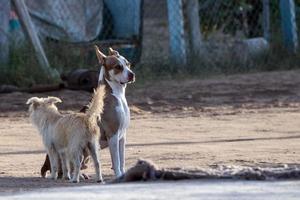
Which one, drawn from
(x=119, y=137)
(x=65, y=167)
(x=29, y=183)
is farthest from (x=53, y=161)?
(x=119, y=137)

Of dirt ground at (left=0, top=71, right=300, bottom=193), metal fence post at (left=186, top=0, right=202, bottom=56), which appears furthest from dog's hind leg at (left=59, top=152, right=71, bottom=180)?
metal fence post at (left=186, top=0, right=202, bottom=56)

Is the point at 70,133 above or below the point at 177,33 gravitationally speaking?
below

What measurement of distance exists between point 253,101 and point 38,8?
13.9 feet

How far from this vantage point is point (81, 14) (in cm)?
1842

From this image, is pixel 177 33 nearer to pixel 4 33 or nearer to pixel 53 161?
pixel 4 33

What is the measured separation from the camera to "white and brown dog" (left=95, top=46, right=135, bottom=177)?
32.8ft

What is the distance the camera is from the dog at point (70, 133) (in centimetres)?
941

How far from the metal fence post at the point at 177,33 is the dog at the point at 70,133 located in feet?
26.1

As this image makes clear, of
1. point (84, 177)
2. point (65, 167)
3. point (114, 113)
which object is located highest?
point (114, 113)

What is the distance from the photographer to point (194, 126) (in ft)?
44.1

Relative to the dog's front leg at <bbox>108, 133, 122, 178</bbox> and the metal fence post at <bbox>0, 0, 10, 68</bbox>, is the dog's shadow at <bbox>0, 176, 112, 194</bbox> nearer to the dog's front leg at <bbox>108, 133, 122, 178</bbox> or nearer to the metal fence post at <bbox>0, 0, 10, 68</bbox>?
the dog's front leg at <bbox>108, 133, 122, 178</bbox>

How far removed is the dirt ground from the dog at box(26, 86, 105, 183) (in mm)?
227

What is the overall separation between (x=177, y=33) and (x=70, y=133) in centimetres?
859

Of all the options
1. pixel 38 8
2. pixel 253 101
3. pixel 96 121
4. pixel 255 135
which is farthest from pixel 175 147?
pixel 38 8
